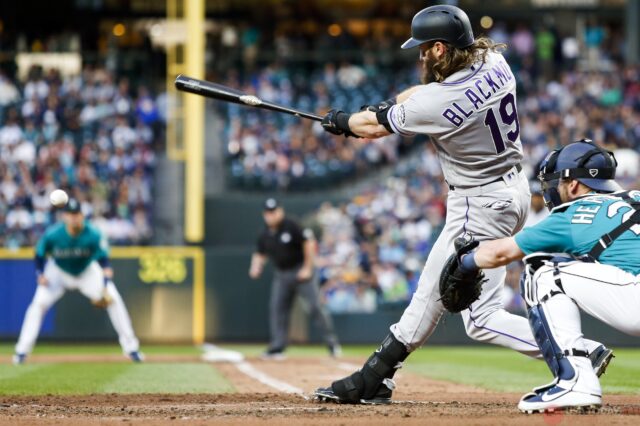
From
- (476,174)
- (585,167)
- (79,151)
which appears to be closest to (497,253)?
(585,167)

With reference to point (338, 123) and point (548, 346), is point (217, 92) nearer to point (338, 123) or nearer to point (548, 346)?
point (338, 123)

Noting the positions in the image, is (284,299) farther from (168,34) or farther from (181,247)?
(168,34)

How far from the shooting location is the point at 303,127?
22.4 meters

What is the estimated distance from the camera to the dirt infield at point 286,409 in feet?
17.8

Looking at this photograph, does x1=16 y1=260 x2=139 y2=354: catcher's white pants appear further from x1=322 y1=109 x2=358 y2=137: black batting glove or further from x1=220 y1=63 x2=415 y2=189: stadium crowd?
x1=220 y1=63 x2=415 y2=189: stadium crowd

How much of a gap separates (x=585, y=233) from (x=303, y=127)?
55.7 ft

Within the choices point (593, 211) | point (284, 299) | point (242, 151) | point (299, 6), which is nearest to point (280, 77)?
point (242, 151)

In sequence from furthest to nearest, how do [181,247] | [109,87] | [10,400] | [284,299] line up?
[109,87]
[181,247]
[284,299]
[10,400]

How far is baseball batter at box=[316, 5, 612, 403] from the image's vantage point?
6.07 meters

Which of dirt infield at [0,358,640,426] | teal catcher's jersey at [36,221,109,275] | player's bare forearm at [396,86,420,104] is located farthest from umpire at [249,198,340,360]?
player's bare forearm at [396,86,420,104]

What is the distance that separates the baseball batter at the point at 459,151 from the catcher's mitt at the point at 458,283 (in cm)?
21

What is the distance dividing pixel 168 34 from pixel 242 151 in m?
3.17

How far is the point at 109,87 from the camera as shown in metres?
23.2

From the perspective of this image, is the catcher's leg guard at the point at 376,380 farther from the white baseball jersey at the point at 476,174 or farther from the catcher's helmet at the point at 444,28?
the catcher's helmet at the point at 444,28
